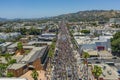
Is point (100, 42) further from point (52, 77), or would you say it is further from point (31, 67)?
point (52, 77)

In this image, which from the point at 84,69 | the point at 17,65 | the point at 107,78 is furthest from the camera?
the point at 17,65

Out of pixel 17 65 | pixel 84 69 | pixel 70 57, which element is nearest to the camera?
pixel 84 69

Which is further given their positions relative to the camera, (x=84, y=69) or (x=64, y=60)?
(x=64, y=60)

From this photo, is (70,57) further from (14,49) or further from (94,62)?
(14,49)

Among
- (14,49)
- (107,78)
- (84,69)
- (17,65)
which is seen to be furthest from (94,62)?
(14,49)

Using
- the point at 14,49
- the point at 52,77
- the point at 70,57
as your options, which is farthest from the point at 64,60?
the point at 14,49

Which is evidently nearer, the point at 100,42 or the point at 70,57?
the point at 70,57

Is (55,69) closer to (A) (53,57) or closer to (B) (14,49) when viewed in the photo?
(A) (53,57)

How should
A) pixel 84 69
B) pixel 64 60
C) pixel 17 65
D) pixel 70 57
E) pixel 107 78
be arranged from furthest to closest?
1. pixel 70 57
2. pixel 64 60
3. pixel 17 65
4. pixel 84 69
5. pixel 107 78

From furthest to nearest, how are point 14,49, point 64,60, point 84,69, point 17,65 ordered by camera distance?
1. point 14,49
2. point 64,60
3. point 17,65
4. point 84,69

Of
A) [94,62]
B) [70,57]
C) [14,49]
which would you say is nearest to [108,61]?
[94,62]
